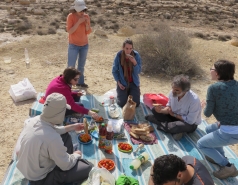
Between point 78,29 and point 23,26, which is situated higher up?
point 78,29

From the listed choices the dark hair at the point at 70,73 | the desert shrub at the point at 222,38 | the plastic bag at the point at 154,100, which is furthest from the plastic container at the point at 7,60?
the desert shrub at the point at 222,38

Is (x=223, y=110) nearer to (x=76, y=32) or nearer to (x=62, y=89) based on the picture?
(x=62, y=89)

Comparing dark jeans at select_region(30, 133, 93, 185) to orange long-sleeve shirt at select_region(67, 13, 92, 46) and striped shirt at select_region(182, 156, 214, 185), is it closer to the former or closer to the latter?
striped shirt at select_region(182, 156, 214, 185)

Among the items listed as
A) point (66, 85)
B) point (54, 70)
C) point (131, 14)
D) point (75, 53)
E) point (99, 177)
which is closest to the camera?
point (99, 177)

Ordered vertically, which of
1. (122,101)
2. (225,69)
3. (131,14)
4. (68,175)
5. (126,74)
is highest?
(225,69)

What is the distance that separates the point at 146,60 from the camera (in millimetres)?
8242

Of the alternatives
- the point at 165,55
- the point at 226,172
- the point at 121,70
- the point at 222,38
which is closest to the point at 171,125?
the point at 226,172

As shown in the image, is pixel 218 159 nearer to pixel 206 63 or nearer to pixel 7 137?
pixel 7 137

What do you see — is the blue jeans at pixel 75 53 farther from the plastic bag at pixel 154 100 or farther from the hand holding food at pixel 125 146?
the hand holding food at pixel 125 146

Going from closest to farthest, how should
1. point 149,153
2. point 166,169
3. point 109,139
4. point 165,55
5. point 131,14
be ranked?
1. point 166,169
2. point 149,153
3. point 109,139
4. point 165,55
5. point 131,14

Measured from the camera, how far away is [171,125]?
4.55m

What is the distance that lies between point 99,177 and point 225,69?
2.04 metres

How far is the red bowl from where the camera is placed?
3.62 m

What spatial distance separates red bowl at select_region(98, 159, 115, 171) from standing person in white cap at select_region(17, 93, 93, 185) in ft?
1.87
